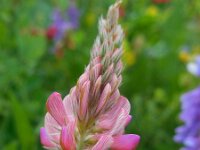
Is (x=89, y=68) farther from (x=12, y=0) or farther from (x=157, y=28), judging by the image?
(x=157, y=28)

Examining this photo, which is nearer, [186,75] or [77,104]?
[77,104]

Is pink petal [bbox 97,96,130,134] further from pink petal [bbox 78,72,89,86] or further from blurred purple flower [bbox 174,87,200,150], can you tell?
blurred purple flower [bbox 174,87,200,150]

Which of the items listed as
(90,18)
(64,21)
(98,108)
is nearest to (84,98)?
(98,108)

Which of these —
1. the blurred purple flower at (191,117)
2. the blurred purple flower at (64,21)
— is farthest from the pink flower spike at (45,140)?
the blurred purple flower at (64,21)

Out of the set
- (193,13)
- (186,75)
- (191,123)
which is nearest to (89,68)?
(191,123)

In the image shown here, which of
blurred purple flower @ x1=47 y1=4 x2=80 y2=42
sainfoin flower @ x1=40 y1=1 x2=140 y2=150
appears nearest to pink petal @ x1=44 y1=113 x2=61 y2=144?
sainfoin flower @ x1=40 y1=1 x2=140 y2=150

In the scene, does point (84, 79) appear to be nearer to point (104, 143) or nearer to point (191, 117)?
point (104, 143)
